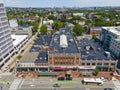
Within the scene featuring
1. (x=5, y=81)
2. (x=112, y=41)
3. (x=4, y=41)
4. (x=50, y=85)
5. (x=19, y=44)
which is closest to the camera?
(x=50, y=85)

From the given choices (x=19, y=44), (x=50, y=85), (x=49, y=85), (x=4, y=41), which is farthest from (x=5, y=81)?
(x=19, y=44)

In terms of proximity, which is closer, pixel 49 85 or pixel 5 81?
pixel 49 85

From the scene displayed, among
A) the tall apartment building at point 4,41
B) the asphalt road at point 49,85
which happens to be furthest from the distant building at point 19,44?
the asphalt road at point 49,85

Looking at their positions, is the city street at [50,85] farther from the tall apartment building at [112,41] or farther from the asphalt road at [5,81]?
the tall apartment building at [112,41]

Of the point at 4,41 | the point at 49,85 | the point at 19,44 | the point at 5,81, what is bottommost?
the point at 49,85

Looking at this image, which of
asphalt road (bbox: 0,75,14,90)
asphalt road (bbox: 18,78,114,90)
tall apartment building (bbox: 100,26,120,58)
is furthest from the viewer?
tall apartment building (bbox: 100,26,120,58)

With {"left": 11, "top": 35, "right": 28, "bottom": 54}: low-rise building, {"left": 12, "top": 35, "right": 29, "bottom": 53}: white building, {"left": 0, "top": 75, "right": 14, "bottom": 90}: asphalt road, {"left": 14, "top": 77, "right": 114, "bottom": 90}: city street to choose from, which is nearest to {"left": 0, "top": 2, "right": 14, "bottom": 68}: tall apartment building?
{"left": 11, "top": 35, "right": 28, "bottom": 54}: low-rise building

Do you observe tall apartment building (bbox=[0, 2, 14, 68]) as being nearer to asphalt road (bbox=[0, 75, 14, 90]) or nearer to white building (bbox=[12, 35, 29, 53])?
white building (bbox=[12, 35, 29, 53])

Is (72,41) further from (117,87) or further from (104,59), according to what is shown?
(117,87)

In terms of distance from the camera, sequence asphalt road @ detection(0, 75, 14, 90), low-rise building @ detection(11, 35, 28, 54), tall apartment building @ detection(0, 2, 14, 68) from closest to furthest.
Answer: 1. asphalt road @ detection(0, 75, 14, 90)
2. tall apartment building @ detection(0, 2, 14, 68)
3. low-rise building @ detection(11, 35, 28, 54)

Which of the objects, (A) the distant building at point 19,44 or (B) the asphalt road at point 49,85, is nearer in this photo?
(B) the asphalt road at point 49,85

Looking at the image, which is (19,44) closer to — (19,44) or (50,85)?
(19,44)

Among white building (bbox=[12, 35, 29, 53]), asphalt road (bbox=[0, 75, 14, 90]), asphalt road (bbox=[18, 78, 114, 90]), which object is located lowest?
asphalt road (bbox=[18, 78, 114, 90])
